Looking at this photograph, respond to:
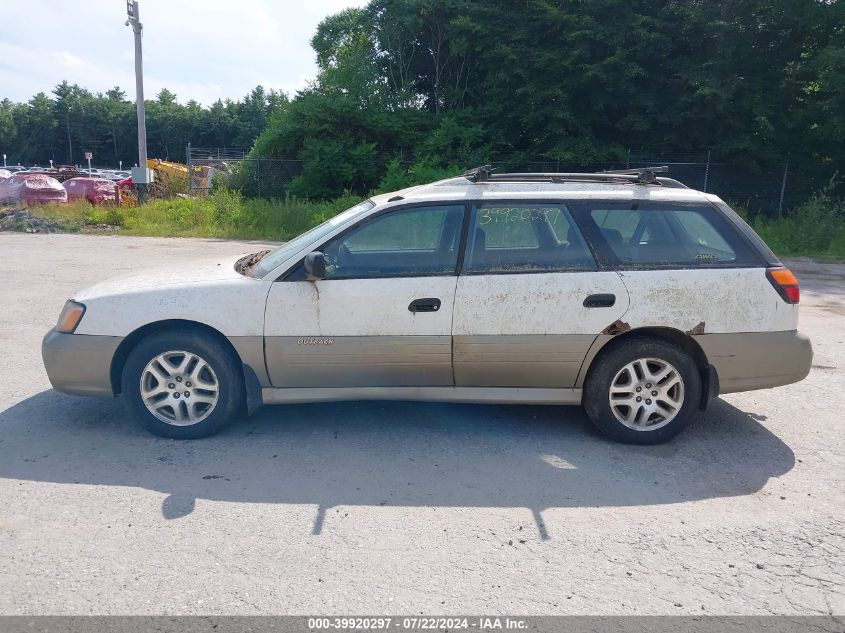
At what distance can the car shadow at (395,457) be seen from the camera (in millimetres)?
3955

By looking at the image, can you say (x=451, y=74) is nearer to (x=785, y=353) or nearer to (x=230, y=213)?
(x=230, y=213)

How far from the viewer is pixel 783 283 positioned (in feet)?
15.5

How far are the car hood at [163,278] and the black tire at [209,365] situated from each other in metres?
0.39

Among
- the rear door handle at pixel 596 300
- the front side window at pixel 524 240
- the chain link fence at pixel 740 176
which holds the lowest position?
the rear door handle at pixel 596 300

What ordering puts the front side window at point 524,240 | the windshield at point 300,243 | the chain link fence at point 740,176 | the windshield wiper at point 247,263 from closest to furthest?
1. the front side window at point 524,240
2. the windshield at point 300,243
3. the windshield wiper at point 247,263
4. the chain link fence at point 740,176

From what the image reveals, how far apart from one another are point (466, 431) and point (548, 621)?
2.14m

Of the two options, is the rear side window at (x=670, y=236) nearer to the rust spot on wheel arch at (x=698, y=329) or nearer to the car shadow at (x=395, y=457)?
the rust spot on wheel arch at (x=698, y=329)

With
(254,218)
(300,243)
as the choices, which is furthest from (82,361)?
(254,218)

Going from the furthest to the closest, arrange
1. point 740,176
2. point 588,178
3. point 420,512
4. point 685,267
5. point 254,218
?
point 740,176, point 254,218, point 588,178, point 685,267, point 420,512

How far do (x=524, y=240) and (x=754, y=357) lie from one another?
5.85 feet

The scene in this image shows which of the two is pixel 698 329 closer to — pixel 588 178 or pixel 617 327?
pixel 617 327

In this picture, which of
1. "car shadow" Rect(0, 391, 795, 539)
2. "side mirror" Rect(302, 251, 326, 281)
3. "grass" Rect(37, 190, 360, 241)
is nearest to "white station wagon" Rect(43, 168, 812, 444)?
"side mirror" Rect(302, 251, 326, 281)

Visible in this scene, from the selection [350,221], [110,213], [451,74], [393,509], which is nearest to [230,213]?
[110,213]

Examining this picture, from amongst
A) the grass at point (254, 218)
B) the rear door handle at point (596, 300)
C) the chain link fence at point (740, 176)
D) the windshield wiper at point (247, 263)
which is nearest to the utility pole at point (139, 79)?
the grass at point (254, 218)
